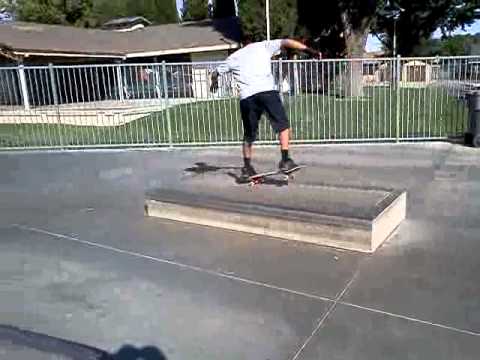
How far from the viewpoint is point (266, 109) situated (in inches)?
227

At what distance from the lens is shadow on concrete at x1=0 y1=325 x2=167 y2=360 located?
2949mm

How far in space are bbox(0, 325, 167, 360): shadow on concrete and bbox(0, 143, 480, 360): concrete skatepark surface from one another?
0.02 meters

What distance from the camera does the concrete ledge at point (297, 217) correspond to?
4465 mm

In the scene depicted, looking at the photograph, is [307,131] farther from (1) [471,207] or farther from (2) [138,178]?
(1) [471,207]

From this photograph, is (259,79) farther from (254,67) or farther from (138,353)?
(138,353)

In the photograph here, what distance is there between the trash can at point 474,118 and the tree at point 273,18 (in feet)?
49.4

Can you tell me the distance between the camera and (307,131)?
11633 millimetres

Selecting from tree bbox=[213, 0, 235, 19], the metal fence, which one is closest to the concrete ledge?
the metal fence

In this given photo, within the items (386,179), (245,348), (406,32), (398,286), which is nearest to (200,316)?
(245,348)

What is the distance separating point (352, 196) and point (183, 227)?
190 centimetres

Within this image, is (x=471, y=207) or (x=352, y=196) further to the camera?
Answer: (x=471, y=207)

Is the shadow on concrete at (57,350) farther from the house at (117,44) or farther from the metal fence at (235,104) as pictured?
the house at (117,44)

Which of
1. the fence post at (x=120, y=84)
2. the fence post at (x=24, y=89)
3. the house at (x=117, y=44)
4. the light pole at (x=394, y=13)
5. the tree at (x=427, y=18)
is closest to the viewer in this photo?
the fence post at (x=120, y=84)

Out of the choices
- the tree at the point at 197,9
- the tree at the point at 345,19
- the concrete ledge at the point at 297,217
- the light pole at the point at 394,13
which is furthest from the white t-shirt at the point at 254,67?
the tree at the point at 197,9
